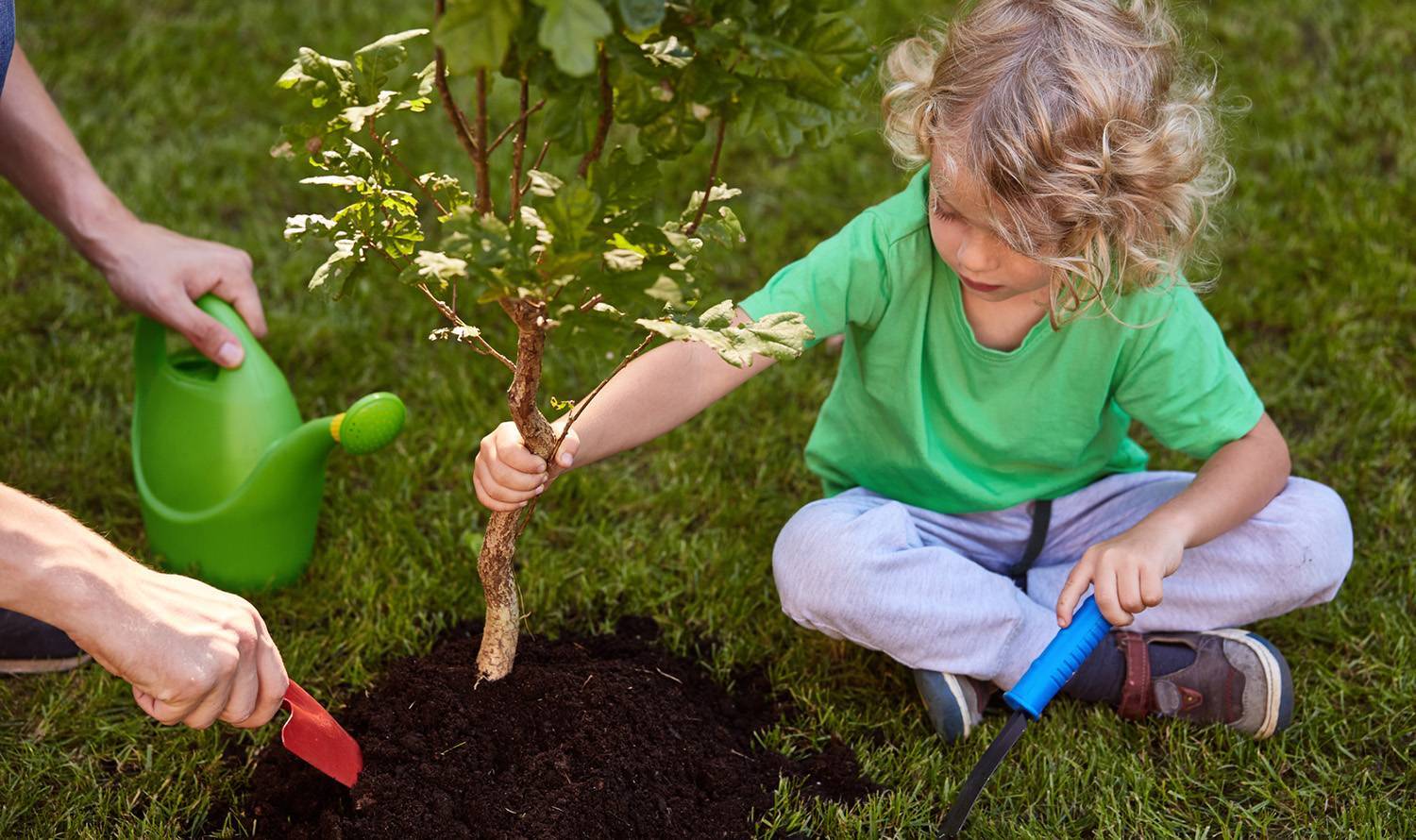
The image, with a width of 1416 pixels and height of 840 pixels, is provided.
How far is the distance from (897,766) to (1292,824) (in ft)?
1.76

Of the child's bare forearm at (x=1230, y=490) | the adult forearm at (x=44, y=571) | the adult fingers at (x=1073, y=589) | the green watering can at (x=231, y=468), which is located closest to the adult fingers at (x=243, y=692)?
the adult forearm at (x=44, y=571)

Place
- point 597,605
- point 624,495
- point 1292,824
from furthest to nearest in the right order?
point 624,495 → point 597,605 → point 1292,824

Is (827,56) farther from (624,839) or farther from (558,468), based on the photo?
(624,839)

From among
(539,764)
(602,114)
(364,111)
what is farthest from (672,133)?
(539,764)

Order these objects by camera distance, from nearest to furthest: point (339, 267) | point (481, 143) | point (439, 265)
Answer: point (439, 265), point (481, 143), point (339, 267)

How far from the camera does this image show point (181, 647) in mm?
1329

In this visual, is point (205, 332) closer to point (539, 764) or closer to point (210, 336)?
point (210, 336)

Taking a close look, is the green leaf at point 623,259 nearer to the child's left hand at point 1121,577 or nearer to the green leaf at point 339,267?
the green leaf at point 339,267

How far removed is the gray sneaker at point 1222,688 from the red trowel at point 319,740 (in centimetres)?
111

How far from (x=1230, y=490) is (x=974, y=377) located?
40 cm

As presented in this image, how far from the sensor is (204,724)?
1.40 meters

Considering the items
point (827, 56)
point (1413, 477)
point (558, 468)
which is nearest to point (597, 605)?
point (558, 468)

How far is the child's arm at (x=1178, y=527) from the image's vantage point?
1.72 meters

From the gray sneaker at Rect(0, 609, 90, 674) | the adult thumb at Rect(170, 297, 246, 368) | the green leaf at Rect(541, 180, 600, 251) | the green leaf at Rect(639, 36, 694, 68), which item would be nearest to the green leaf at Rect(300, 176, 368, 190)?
the green leaf at Rect(541, 180, 600, 251)
